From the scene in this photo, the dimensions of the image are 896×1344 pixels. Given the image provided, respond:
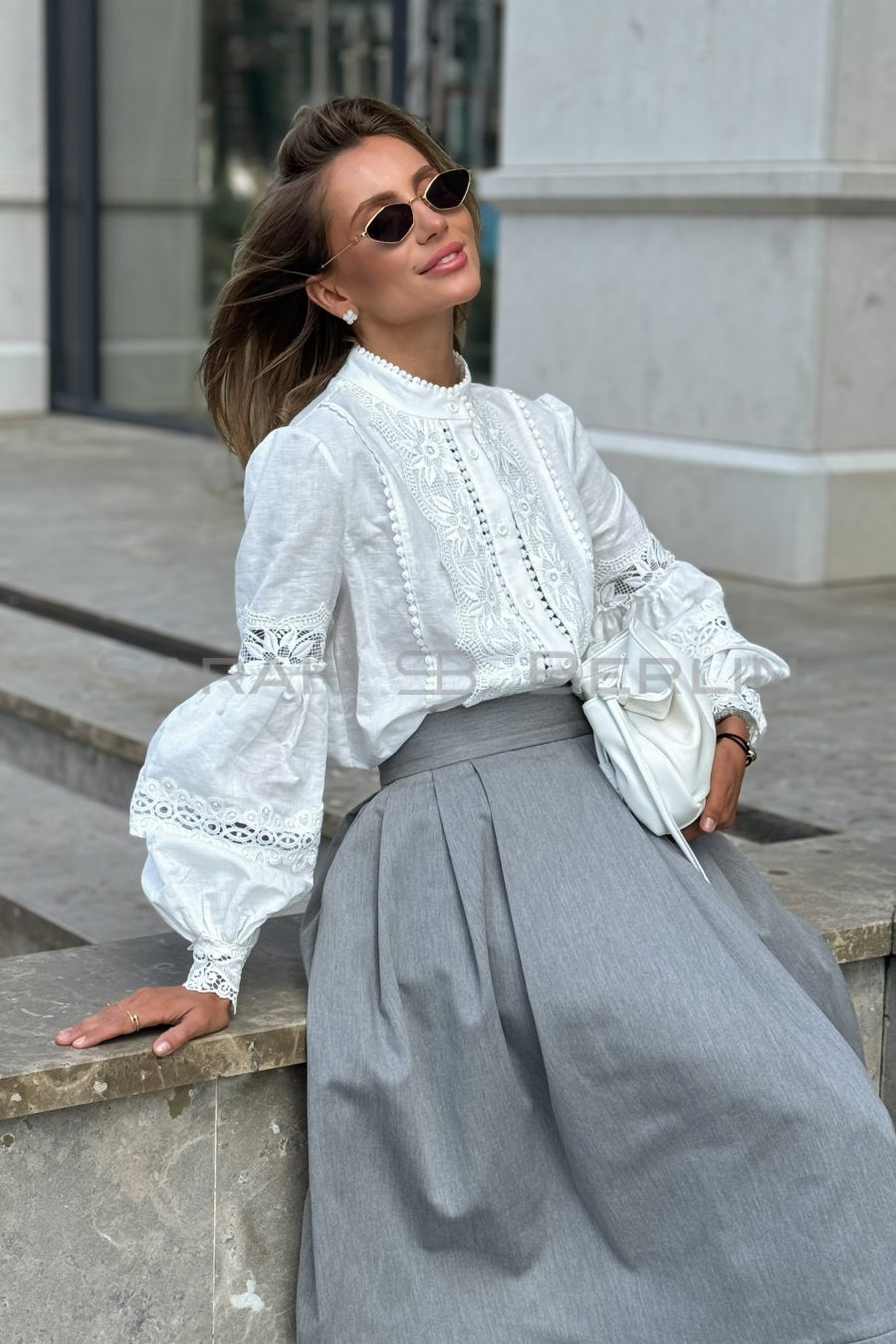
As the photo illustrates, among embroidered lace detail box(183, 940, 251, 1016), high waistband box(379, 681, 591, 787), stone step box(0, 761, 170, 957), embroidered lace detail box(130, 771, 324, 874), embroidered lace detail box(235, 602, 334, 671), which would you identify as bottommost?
stone step box(0, 761, 170, 957)

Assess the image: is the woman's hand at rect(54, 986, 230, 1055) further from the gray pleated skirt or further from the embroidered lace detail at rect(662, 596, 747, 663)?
the embroidered lace detail at rect(662, 596, 747, 663)

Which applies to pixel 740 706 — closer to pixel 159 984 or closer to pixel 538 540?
pixel 538 540

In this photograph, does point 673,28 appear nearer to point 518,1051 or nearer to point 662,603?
point 662,603

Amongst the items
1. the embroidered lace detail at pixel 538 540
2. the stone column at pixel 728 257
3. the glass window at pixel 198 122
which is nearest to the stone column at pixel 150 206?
the glass window at pixel 198 122

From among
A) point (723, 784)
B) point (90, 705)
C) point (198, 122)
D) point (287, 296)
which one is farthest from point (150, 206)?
point (723, 784)

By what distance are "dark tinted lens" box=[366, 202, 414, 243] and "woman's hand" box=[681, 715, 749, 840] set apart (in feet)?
2.44

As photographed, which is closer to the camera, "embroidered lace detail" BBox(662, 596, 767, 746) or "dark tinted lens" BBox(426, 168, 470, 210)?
"dark tinted lens" BBox(426, 168, 470, 210)

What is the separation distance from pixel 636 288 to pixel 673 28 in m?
0.81

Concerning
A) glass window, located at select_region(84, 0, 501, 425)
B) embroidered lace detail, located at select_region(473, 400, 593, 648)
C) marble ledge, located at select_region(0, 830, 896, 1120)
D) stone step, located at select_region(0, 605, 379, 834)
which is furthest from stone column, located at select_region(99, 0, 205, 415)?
embroidered lace detail, located at select_region(473, 400, 593, 648)

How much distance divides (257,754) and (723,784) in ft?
1.94

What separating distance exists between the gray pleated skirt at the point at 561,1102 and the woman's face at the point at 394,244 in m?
0.50

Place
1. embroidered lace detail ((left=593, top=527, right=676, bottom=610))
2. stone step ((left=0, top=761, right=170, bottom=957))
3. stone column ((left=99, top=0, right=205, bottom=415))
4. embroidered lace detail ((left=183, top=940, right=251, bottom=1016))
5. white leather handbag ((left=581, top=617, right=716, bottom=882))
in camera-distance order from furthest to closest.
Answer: stone column ((left=99, top=0, right=205, bottom=415)), stone step ((left=0, top=761, right=170, bottom=957)), embroidered lace detail ((left=593, top=527, right=676, bottom=610)), white leather handbag ((left=581, top=617, right=716, bottom=882)), embroidered lace detail ((left=183, top=940, right=251, bottom=1016))

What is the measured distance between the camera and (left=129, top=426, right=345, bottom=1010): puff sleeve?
2.17 metres

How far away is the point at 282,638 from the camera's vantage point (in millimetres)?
2205
